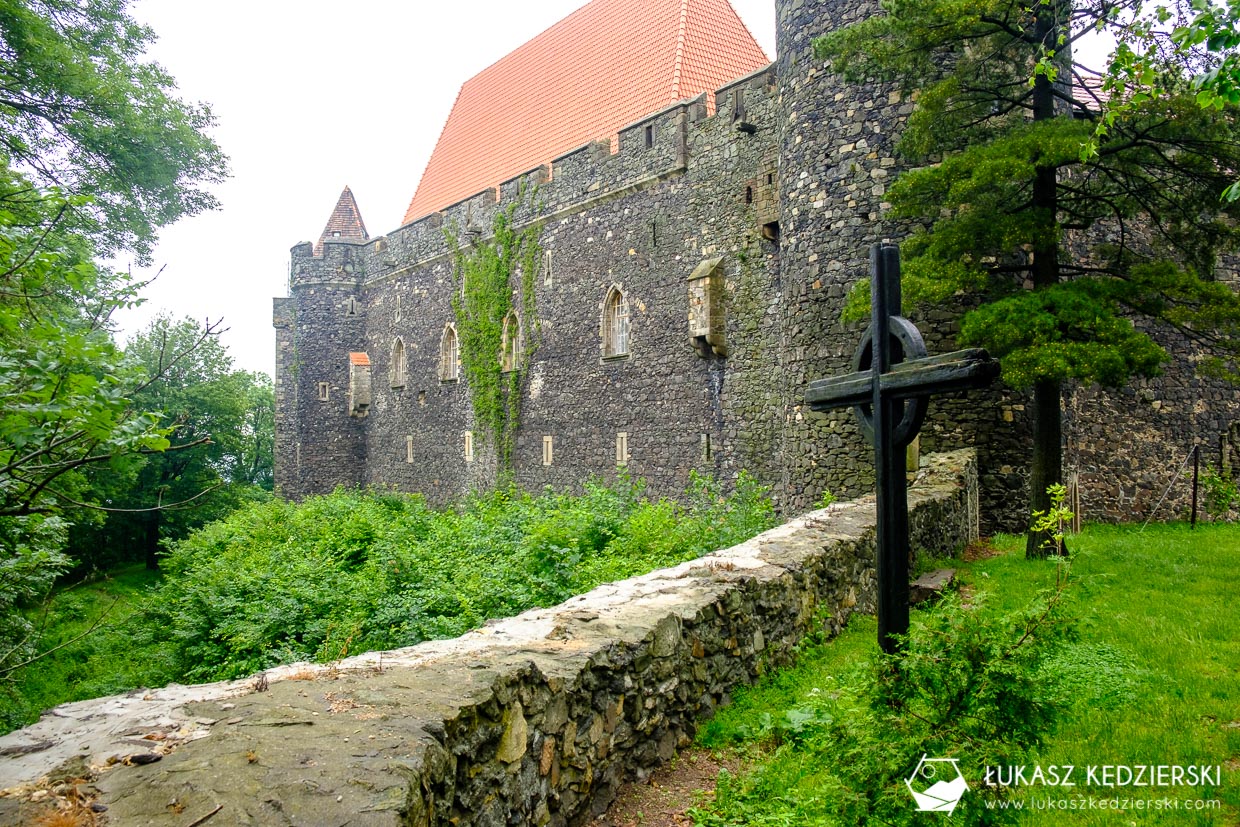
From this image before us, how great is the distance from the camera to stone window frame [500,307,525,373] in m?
20.5

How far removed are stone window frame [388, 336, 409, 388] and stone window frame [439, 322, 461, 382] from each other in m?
2.53

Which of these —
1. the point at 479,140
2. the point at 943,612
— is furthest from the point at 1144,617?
the point at 479,140

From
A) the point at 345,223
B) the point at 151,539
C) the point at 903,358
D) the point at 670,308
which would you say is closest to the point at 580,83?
the point at 670,308

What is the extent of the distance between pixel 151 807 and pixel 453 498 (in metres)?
21.0

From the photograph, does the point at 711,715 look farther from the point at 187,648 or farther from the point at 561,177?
the point at 561,177

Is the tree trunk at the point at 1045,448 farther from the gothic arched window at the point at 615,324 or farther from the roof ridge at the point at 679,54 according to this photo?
the roof ridge at the point at 679,54

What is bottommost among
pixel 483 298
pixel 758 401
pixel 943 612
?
pixel 943 612

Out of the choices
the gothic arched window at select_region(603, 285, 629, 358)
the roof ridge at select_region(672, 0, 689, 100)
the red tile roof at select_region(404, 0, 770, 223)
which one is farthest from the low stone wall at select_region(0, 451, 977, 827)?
the red tile roof at select_region(404, 0, 770, 223)

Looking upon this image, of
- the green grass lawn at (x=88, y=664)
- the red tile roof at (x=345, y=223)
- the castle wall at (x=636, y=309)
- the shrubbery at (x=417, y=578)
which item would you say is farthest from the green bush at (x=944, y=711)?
the red tile roof at (x=345, y=223)

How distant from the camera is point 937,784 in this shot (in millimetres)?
2516

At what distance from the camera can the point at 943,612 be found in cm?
292

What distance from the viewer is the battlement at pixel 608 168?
14.3m

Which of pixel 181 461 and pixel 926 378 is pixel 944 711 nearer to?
pixel 926 378

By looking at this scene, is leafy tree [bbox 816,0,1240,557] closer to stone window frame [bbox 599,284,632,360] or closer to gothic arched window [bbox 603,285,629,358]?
stone window frame [bbox 599,284,632,360]
